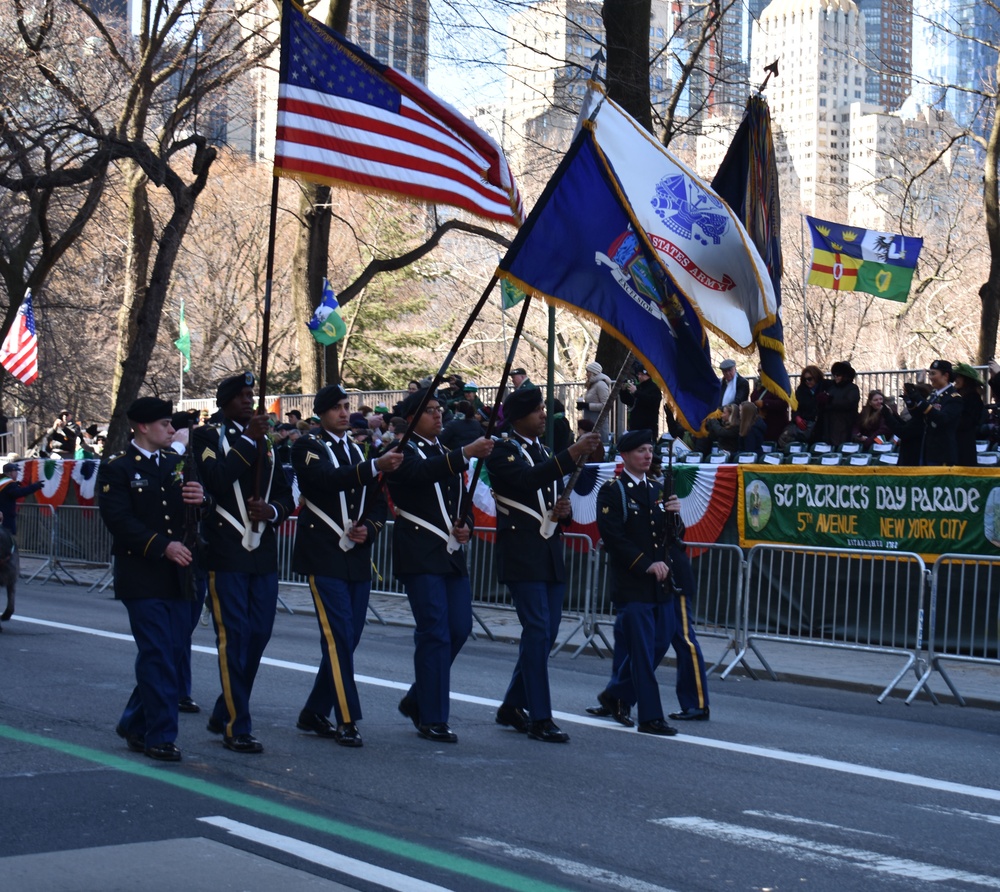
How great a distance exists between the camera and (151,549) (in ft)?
24.9

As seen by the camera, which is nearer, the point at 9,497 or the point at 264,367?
the point at 264,367

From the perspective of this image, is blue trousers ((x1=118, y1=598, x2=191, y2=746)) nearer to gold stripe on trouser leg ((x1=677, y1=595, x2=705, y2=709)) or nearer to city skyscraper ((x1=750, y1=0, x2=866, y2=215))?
gold stripe on trouser leg ((x1=677, y1=595, x2=705, y2=709))

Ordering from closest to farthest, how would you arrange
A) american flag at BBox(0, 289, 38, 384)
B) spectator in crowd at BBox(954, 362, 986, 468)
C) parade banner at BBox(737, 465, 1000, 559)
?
parade banner at BBox(737, 465, 1000, 559)
spectator in crowd at BBox(954, 362, 986, 468)
american flag at BBox(0, 289, 38, 384)

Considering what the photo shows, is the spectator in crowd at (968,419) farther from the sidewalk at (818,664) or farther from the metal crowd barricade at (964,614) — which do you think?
the sidewalk at (818,664)

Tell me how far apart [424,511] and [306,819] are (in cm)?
244

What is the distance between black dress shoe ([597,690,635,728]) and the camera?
9.26 meters

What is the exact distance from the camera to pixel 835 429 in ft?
56.7

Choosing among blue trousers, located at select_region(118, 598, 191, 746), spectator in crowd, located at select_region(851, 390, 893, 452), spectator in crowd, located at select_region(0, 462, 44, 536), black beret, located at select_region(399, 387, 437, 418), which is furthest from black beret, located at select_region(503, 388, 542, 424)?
spectator in crowd, located at select_region(851, 390, 893, 452)

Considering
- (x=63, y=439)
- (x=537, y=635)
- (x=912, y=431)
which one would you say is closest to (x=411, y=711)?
(x=537, y=635)

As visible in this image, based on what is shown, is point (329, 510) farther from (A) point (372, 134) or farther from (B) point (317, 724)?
(A) point (372, 134)

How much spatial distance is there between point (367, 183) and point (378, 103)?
1.79ft

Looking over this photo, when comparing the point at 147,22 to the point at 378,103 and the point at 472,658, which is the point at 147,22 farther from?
the point at 378,103

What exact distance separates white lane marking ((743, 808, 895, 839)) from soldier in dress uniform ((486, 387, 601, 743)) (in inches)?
73.1

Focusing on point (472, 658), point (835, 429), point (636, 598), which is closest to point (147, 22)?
point (835, 429)
